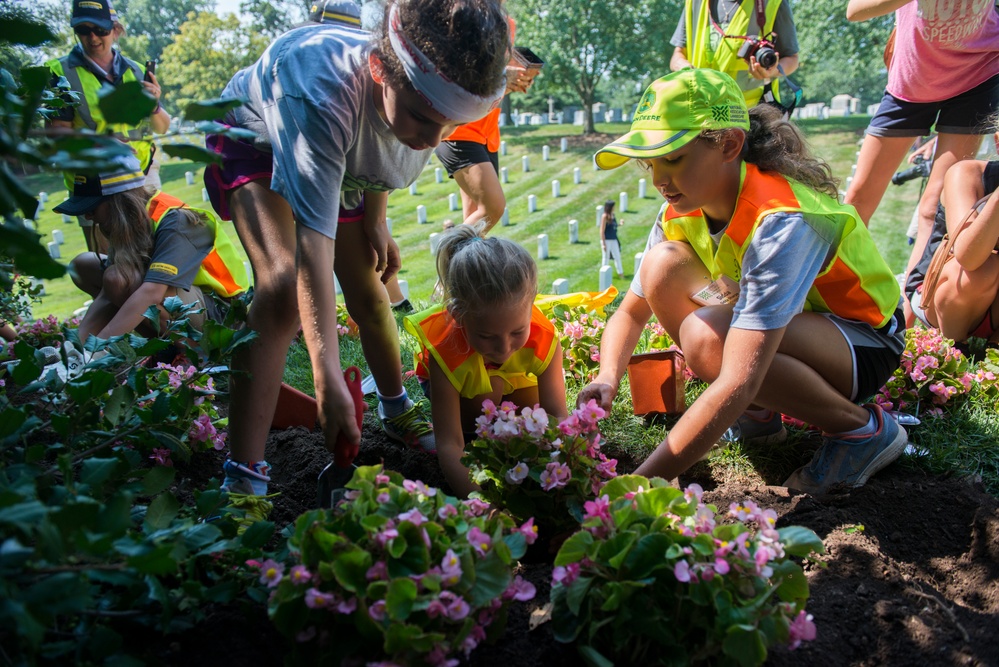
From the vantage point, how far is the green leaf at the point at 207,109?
40.5 inches

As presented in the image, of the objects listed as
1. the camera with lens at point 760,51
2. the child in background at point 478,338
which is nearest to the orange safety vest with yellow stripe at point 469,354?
the child in background at point 478,338

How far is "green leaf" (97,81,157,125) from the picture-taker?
3.11 ft

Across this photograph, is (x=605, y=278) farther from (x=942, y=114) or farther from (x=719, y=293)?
(x=719, y=293)

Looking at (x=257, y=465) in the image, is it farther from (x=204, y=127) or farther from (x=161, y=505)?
(x=204, y=127)

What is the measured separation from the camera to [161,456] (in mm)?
2436

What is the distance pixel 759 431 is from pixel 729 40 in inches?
104

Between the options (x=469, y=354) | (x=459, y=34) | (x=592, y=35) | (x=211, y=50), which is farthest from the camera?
(x=211, y=50)

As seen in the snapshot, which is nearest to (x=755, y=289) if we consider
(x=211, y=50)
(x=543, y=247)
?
(x=543, y=247)

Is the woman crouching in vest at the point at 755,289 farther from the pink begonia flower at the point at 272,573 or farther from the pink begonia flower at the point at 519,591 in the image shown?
the pink begonia flower at the point at 272,573

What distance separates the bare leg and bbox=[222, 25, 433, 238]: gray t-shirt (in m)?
0.19

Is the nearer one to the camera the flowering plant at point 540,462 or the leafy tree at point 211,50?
the flowering plant at point 540,462

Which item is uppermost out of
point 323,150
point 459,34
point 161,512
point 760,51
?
point 459,34

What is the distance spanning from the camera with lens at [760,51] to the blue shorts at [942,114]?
0.70 metres

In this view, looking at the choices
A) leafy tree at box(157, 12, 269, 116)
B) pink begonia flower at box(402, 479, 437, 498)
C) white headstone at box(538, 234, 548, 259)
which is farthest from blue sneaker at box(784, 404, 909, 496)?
leafy tree at box(157, 12, 269, 116)
